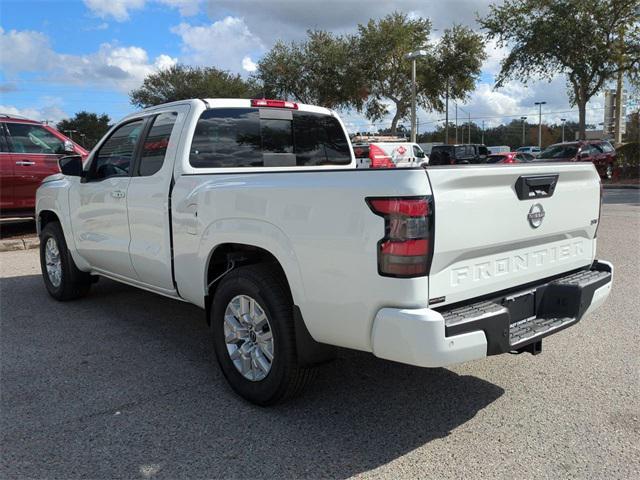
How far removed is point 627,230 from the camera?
1025 cm

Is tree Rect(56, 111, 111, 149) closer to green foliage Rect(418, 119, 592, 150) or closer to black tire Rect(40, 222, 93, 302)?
green foliage Rect(418, 119, 592, 150)

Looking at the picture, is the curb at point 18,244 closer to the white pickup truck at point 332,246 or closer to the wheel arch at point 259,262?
the white pickup truck at point 332,246

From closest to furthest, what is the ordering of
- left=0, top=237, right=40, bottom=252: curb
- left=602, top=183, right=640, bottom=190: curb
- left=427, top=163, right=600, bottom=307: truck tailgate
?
left=427, top=163, right=600, bottom=307: truck tailgate
left=0, top=237, right=40, bottom=252: curb
left=602, top=183, right=640, bottom=190: curb

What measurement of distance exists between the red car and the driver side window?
17.7ft

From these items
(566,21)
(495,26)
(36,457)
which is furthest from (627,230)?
(495,26)

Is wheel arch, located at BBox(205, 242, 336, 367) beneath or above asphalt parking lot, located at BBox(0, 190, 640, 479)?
above

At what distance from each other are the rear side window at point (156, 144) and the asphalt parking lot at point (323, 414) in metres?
1.46

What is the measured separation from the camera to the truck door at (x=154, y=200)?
421 centimetres

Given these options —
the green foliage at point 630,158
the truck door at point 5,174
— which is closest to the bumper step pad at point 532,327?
the truck door at point 5,174

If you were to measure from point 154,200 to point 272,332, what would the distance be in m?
1.63

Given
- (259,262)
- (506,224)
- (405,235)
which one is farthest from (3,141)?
(506,224)

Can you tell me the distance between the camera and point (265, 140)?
462 cm

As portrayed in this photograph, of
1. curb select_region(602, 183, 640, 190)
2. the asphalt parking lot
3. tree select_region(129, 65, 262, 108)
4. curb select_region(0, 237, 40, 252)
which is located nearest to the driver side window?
the asphalt parking lot

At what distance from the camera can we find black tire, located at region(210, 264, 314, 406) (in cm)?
323
